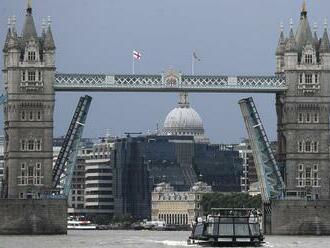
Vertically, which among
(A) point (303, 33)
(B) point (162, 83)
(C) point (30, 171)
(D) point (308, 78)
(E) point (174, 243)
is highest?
(A) point (303, 33)

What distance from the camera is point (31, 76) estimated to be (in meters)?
168

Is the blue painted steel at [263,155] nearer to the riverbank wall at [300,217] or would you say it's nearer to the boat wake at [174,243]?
the riverbank wall at [300,217]

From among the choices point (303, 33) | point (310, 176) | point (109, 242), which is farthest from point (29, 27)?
point (109, 242)

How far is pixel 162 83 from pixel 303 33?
46.0 ft

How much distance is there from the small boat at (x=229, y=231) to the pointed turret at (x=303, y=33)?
39.4 m

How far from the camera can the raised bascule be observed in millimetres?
167250

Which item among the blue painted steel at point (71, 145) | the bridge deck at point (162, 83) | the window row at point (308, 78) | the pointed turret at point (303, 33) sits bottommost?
the blue painted steel at point (71, 145)

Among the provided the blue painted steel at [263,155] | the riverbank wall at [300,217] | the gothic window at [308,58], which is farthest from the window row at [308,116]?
the riverbank wall at [300,217]

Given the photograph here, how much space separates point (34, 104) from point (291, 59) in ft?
74.4

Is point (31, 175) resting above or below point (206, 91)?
below

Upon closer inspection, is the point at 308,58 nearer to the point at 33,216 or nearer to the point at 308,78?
the point at 308,78

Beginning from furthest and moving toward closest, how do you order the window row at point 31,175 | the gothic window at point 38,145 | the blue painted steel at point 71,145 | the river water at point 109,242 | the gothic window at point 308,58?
the gothic window at point 308,58
the gothic window at point 38,145
the window row at point 31,175
the blue painted steel at point 71,145
the river water at point 109,242

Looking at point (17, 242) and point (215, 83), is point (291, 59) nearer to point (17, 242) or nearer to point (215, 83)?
point (215, 83)

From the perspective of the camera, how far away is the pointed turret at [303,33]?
17288 cm
